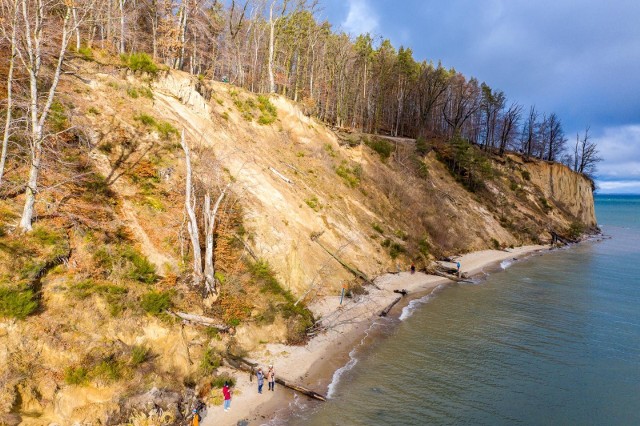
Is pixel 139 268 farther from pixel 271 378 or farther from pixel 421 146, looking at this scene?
pixel 421 146

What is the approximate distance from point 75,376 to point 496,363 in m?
20.2

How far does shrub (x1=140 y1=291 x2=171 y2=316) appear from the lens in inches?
666

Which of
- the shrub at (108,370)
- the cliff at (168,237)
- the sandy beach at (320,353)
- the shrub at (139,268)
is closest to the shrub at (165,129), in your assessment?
the cliff at (168,237)

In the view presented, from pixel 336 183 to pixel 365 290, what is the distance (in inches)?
531

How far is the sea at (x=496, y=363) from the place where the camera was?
16.5 meters

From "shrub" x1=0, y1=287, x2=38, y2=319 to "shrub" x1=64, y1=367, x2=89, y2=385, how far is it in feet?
8.69

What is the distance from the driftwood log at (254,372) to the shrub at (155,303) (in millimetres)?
3842

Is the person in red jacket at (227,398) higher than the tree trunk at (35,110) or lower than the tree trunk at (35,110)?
lower

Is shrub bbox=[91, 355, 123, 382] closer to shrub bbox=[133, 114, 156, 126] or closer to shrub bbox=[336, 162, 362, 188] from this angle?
shrub bbox=[133, 114, 156, 126]

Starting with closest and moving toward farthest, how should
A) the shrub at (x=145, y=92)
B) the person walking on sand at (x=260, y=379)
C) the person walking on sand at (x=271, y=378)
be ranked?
the person walking on sand at (x=260, y=379) < the person walking on sand at (x=271, y=378) < the shrub at (x=145, y=92)

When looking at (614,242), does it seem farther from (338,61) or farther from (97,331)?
(97,331)

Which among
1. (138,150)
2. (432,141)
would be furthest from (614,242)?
(138,150)

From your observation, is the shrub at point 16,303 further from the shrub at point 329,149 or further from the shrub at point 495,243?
the shrub at point 495,243

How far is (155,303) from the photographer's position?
1714cm
